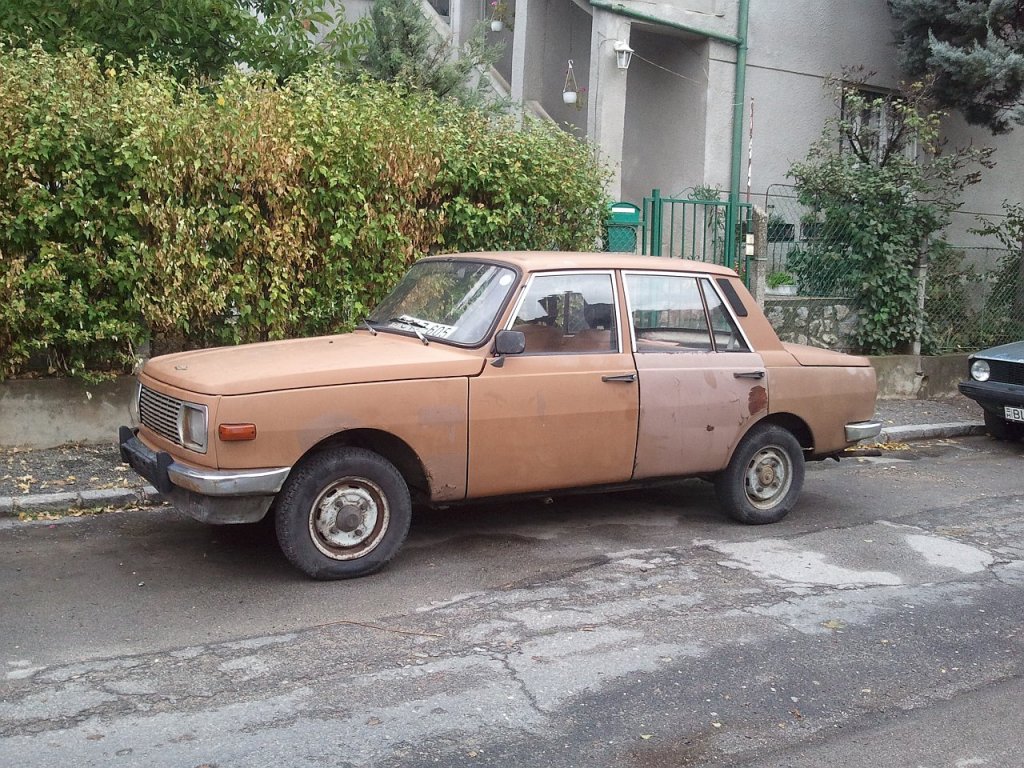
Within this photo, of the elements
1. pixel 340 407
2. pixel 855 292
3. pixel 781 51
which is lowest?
pixel 340 407

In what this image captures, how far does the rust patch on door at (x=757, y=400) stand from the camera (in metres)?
6.82

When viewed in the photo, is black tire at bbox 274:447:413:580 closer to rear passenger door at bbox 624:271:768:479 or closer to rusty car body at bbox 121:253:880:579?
rusty car body at bbox 121:253:880:579

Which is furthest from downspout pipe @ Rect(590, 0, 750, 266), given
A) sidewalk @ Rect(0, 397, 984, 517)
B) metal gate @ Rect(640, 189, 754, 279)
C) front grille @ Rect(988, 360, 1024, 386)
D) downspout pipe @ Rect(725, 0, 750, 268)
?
sidewalk @ Rect(0, 397, 984, 517)

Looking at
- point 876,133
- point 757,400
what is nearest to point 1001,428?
point 876,133

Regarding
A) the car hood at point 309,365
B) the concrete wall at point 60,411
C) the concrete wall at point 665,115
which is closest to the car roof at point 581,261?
the car hood at point 309,365

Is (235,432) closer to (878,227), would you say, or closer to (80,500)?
(80,500)

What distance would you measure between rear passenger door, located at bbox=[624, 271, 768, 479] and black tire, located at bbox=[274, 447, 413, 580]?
1.65m

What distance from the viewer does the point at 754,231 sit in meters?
11.7

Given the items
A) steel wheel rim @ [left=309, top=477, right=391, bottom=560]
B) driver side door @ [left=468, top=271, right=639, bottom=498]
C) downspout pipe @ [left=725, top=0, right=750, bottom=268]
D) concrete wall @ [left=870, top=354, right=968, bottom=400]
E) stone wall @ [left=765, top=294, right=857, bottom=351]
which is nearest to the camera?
steel wheel rim @ [left=309, top=477, right=391, bottom=560]

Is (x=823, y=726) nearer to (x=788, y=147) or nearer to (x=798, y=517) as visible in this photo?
(x=798, y=517)

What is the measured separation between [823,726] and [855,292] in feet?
30.8

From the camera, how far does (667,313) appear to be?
6.70 m

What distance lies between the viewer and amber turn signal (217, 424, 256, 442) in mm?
5191

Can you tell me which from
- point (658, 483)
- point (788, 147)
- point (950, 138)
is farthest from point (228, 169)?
point (950, 138)
